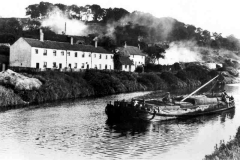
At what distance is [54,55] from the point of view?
8650 cm

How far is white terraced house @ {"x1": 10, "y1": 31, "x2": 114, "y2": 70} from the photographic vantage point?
81.9 m

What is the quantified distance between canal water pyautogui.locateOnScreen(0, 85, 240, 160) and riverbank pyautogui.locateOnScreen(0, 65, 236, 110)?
6142mm

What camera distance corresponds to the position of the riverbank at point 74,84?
5994 centimetres

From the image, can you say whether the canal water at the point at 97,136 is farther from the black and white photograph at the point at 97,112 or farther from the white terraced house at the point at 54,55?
the white terraced house at the point at 54,55

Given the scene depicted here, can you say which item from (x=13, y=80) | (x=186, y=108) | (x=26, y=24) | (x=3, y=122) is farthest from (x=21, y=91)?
(x=26, y=24)

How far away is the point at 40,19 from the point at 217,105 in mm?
141140

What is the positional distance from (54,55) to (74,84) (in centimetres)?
1632

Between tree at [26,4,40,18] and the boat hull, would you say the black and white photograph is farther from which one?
tree at [26,4,40,18]

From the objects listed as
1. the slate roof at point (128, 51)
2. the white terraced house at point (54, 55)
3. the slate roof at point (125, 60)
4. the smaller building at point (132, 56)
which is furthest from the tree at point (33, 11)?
the white terraced house at point (54, 55)

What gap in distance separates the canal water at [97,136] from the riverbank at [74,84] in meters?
6.14

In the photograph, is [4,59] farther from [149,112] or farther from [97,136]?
[97,136]

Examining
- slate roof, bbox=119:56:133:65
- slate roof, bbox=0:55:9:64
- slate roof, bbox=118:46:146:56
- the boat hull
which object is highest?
slate roof, bbox=118:46:146:56

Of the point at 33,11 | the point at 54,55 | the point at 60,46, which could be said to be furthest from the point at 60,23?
the point at 54,55

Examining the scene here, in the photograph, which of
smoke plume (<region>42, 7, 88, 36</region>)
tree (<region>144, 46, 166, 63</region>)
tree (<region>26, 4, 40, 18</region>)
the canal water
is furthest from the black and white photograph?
tree (<region>26, 4, 40, 18</region>)
